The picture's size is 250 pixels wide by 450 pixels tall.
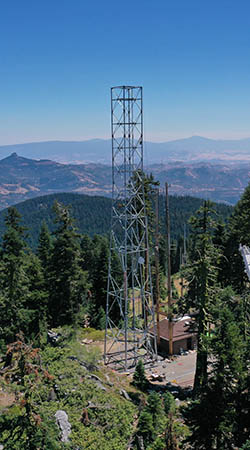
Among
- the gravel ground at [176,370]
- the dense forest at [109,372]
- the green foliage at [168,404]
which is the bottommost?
the gravel ground at [176,370]

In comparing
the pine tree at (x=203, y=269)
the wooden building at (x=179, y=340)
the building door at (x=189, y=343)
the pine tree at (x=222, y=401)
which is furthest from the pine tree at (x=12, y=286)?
the pine tree at (x=222, y=401)

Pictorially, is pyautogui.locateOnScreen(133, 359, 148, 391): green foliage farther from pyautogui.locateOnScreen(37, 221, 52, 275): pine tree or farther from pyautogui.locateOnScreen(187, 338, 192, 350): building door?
pyautogui.locateOnScreen(37, 221, 52, 275): pine tree

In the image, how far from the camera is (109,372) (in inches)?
814

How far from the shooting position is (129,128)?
66.3 feet

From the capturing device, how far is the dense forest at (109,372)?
12.4 meters

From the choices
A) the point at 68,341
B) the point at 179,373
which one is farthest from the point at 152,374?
the point at 68,341

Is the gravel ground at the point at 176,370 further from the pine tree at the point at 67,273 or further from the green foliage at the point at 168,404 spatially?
the pine tree at the point at 67,273

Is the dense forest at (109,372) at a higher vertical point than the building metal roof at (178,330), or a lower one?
higher

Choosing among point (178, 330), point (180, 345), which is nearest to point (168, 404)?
point (180, 345)

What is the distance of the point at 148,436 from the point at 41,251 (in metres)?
29.9

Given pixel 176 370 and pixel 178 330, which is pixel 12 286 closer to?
pixel 176 370

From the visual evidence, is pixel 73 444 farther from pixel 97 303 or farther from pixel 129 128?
pixel 97 303

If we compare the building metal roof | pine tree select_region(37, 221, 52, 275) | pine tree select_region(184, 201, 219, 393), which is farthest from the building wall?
pine tree select_region(37, 221, 52, 275)

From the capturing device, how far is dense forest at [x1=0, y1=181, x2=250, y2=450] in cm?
1244
